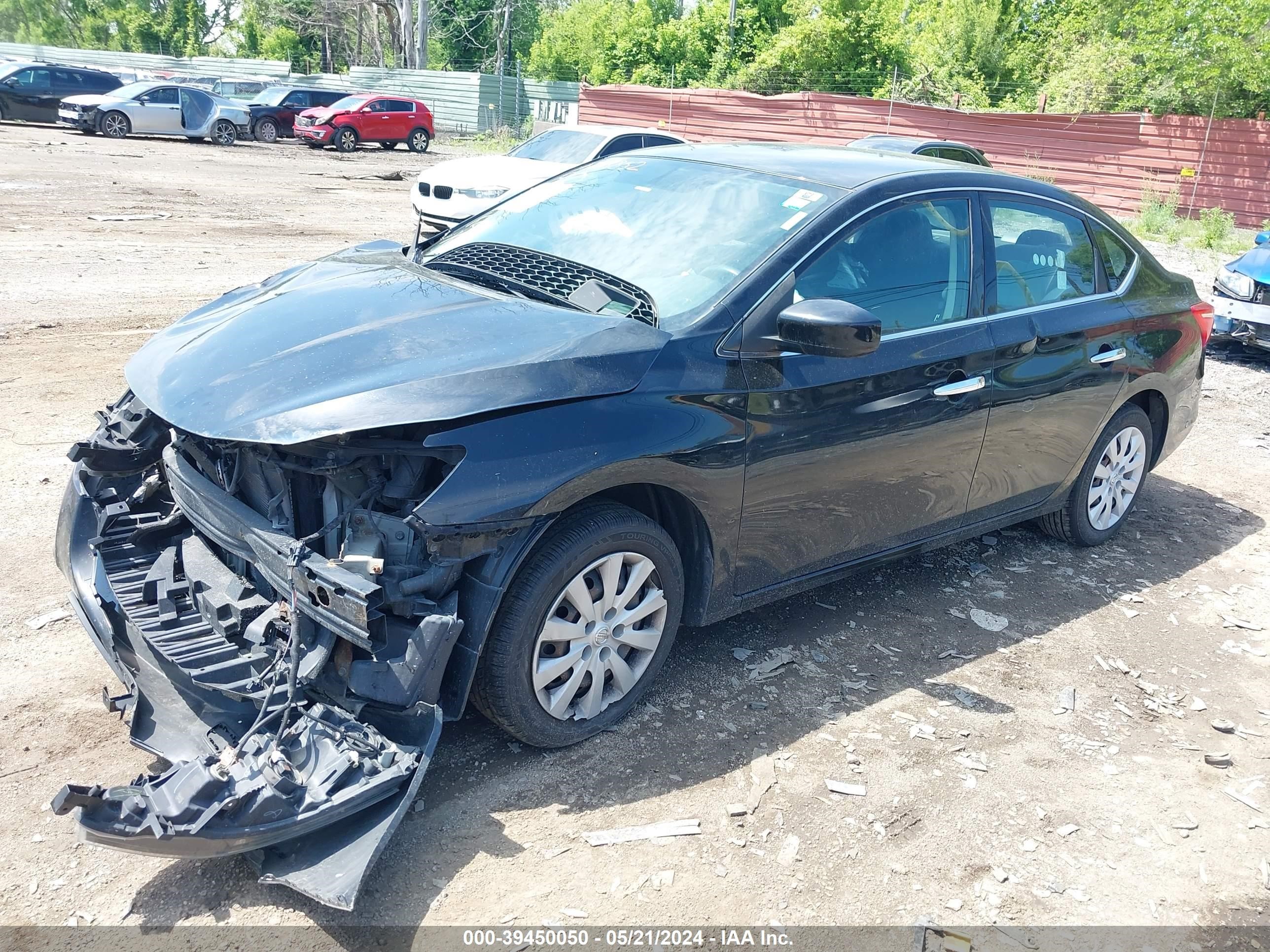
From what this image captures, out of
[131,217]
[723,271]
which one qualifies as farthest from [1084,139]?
[723,271]

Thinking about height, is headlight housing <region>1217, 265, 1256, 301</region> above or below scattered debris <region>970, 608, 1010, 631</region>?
above

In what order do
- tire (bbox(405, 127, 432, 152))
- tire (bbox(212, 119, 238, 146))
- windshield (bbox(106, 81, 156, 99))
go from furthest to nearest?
tire (bbox(405, 127, 432, 152)), tire (bbox(212, 119, 238, 146)), windshield (bbox(106, 81, 156, 99))

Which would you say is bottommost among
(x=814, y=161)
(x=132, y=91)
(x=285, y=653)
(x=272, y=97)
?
(x=285, y=653)

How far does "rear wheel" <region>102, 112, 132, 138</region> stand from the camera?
25891 mm

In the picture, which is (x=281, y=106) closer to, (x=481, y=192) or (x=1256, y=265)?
(x=481, y=192)

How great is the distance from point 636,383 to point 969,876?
183cm

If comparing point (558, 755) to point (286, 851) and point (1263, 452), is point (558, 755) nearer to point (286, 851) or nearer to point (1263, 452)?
point (286, 851)

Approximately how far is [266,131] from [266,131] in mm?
26

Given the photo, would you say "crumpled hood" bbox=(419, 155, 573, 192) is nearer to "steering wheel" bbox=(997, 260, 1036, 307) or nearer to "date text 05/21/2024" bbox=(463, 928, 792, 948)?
"steering wheel" bbox=(997, 260, 1036, 307)

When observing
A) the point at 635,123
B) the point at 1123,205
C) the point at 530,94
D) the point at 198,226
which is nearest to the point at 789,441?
the point at 198,226

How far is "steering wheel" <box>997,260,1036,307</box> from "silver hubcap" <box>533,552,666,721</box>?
222cm

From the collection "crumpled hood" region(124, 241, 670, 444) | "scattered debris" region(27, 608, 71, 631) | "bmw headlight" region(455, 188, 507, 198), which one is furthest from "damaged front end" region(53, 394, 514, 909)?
"bmw headlight" region(455, 188, 507, 198)

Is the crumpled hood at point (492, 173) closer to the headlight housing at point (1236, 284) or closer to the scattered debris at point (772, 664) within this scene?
the headlight housing at point (1236, 284)

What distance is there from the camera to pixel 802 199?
407cm
